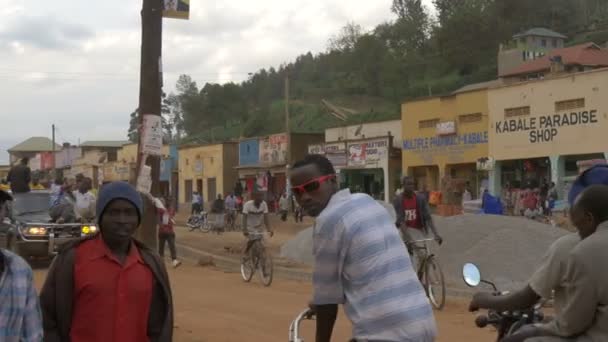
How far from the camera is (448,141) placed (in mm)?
44844

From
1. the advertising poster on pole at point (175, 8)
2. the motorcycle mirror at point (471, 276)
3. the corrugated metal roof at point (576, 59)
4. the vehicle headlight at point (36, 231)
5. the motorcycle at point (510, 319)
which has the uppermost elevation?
the corrugated metal roof at point (576, 59)

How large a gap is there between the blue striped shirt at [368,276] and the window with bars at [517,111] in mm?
37757

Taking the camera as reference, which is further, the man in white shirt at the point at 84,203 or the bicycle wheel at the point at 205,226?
the bicycle wheel at the point at 205,226

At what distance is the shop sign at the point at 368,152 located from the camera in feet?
162

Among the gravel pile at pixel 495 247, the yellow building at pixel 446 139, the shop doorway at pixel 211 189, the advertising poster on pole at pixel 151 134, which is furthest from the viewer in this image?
the shop doorway at pixel 211 189

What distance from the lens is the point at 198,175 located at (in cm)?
6812

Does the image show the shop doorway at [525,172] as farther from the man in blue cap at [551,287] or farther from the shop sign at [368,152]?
the man in blue cap at [551,287]

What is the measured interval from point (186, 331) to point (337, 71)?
9833 centimetres

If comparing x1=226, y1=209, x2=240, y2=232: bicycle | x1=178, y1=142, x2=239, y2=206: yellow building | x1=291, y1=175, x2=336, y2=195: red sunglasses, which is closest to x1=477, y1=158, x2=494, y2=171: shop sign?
x1=226, y1=209, x2=240, y2=232: bicycle

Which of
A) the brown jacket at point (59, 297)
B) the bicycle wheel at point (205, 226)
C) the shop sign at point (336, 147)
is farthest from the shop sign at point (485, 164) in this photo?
the brown jacket at point (59, 297)

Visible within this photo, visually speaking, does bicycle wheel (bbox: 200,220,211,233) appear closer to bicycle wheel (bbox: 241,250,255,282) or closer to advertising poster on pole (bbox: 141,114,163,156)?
bicycle wheel (bbox: 241,250,255,282)

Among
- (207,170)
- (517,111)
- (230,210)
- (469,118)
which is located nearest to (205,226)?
(230,210)

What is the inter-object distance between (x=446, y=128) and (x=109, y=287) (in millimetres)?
41581

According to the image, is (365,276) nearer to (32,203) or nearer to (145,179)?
(145,179)
